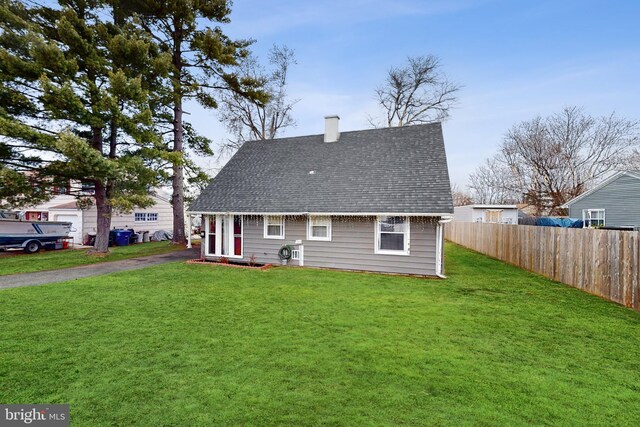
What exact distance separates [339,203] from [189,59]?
43.3ft

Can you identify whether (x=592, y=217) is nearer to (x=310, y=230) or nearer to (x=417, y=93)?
(x=417, y=93)

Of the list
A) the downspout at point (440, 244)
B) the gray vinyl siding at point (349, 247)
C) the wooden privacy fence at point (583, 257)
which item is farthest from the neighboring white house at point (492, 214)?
the gray vinyl siding at point (349, 247)

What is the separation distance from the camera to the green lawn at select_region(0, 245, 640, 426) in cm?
300

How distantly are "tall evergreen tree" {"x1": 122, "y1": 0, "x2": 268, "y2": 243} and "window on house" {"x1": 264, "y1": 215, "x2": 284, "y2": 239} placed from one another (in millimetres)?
6070

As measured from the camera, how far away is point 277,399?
124 inches

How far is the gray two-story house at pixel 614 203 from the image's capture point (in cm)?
1786

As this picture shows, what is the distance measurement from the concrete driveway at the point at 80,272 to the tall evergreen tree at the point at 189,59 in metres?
4.73

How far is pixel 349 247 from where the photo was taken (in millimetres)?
11102

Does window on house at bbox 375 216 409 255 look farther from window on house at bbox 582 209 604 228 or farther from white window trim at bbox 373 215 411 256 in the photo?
window on house at bbox 582 209 604 228

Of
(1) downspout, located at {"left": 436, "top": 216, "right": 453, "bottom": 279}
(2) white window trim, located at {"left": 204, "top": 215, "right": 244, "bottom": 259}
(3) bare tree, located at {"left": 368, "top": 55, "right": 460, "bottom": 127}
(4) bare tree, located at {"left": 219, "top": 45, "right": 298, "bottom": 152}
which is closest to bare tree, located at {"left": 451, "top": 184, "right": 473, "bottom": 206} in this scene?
(3) bare tree, located at {"left": 368, "top": 55, "right": 460, "bottom": 127}

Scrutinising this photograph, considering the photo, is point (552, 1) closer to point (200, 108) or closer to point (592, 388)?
point (592, 388)

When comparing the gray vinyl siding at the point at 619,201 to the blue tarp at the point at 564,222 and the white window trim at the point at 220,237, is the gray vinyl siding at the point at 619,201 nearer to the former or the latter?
the blue tarp at the point at 564,222

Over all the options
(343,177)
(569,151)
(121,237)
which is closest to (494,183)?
(569,151)

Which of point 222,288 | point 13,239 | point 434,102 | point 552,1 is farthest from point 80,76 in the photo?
point 434,102
